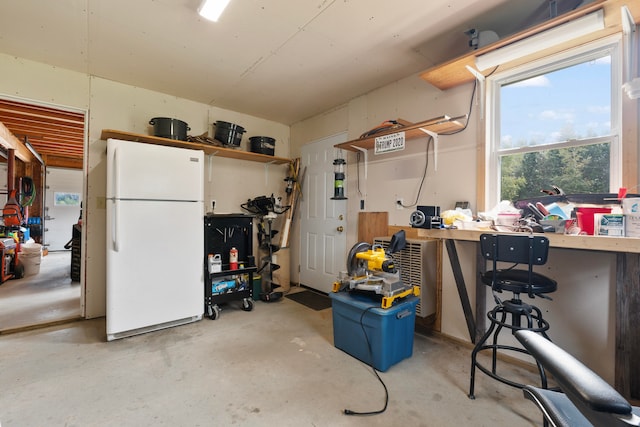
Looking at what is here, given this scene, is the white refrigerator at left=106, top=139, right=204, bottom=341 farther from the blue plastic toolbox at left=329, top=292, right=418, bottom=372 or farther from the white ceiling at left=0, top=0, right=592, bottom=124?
the blue plastic toolbox at left=329, top=292, right=418, bottom=372

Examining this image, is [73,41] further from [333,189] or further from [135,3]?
[333,189]

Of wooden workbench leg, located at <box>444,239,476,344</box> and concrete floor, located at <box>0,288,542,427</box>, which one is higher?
wooden workbench leg, located at <box>444,239,476,344</box>

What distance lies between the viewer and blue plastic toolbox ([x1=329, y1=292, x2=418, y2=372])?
2072 millimetres

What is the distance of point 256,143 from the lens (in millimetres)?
3990

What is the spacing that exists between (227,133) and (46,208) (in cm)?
787

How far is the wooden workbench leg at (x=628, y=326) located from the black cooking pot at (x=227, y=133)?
12.3 ft

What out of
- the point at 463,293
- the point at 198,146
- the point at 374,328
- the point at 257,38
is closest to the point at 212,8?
the point at 257,38

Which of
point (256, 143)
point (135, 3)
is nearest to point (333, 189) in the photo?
point (256, 143)

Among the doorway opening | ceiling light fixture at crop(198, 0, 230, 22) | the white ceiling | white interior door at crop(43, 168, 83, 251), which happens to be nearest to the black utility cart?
the doorway opening

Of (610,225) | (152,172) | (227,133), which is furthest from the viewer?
Result: (227,133)

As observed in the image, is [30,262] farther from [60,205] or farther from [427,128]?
[427,128]

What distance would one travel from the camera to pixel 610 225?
1.56 m

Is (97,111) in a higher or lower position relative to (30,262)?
higher

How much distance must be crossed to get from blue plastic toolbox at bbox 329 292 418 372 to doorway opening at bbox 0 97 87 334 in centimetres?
283
